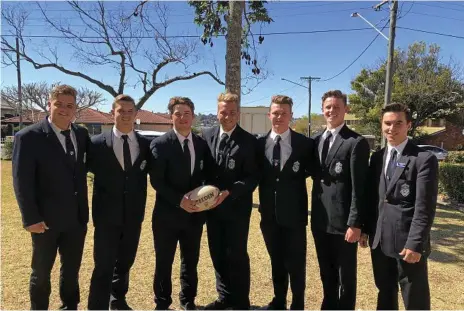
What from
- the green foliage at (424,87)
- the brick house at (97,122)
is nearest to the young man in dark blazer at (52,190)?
the green foliage at (424,87)

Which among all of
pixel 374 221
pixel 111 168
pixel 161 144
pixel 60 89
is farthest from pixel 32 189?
pixel 374 221

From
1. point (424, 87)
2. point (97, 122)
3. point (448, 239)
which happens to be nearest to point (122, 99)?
point (448, 239)

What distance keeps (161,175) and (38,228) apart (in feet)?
4.02

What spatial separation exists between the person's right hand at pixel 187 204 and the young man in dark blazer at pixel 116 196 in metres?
0.52

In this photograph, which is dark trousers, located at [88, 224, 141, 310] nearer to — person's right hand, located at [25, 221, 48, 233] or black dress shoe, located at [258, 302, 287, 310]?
person's right hand, located at [25, 221, 48, 233]

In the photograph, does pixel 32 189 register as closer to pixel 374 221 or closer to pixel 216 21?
pixel 374 221

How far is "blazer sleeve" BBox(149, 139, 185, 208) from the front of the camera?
3.50 m

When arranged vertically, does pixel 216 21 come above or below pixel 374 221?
above

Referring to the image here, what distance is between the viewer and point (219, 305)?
151 inches

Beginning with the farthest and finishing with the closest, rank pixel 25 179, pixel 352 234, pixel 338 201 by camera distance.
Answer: pixel 338 201 < pixel 352 234 < pixel 25 179

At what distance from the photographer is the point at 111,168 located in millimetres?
3504

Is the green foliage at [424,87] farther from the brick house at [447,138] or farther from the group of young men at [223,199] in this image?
the group of young men at [223,199]

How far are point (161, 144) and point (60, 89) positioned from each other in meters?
1.12

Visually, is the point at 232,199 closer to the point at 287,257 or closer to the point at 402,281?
the point at 287,257
